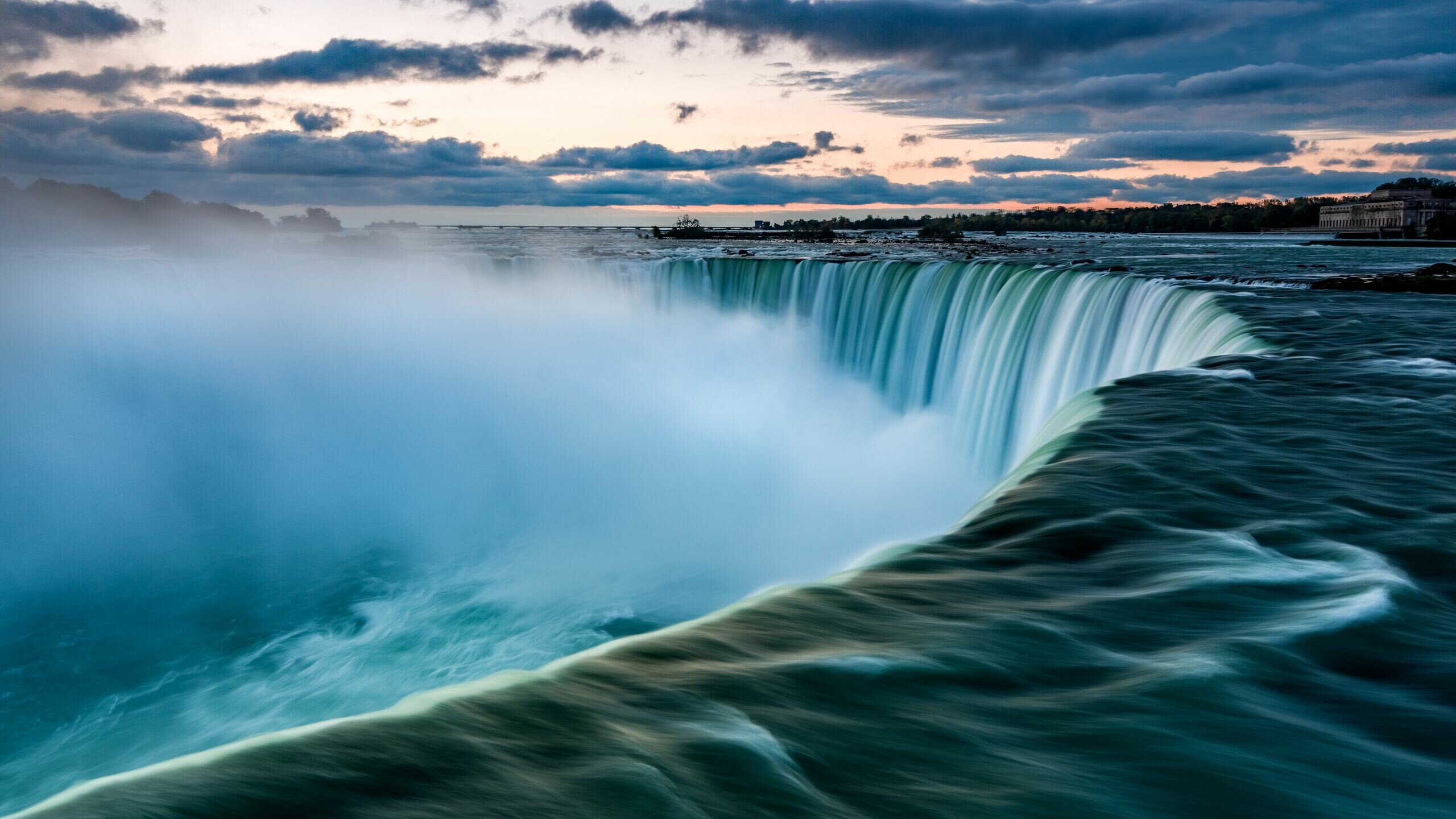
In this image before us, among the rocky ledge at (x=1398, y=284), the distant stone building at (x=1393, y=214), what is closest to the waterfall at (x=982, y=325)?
the rocky ledge at (x=1398, y=284)

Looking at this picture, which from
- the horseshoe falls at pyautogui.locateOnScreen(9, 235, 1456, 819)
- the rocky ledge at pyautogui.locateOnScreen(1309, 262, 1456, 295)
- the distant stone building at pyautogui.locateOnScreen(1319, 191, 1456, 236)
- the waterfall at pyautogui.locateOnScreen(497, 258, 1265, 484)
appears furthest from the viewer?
the distant stone building at pyautogui.locateOnScreen(1319, 191, 1456, 236)

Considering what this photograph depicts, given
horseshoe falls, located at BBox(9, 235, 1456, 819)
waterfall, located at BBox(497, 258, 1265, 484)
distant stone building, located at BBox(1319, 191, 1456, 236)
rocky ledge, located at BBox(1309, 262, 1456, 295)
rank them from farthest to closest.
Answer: distant stone building, located at BBox(1319, 191, 1456, 236)
rocky ledge, located at BBox(1309, 262, 1456, 295)
waterfall, located at BBox(497, 258, 1265, 484)
horseshoe falls, located at BBox(9, 235, 1456, 819)

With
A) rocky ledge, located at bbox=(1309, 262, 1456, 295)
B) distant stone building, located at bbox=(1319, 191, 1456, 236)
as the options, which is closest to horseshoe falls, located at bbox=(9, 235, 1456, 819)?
rocky ledge, located at bbox=(1309, 262, 1456, 295)

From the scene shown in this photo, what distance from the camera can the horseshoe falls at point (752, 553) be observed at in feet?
9.44

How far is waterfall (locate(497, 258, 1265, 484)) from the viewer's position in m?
15.2

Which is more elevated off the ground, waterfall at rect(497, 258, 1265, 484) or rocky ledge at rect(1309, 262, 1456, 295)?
rocky ledge at rect(1309, 262, 1456, 295)

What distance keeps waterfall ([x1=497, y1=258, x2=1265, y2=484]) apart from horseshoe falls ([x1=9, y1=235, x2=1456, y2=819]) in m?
0.13

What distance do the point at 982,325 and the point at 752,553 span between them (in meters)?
9.82

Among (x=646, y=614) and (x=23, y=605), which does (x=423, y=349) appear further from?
(x=646, y=614)

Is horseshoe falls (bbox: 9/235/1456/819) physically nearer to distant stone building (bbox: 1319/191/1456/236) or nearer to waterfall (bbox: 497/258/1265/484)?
waterfall (bbox: 497/258/1265/484)

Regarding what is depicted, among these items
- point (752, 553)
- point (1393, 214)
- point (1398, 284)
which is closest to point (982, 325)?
point (1398, 284)

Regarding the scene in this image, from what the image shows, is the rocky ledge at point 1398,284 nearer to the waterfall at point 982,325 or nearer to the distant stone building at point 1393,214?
the waterfall at point 982,325

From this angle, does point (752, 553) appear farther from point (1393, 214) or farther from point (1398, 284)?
point (1393, 214)

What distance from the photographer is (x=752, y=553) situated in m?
15.6
